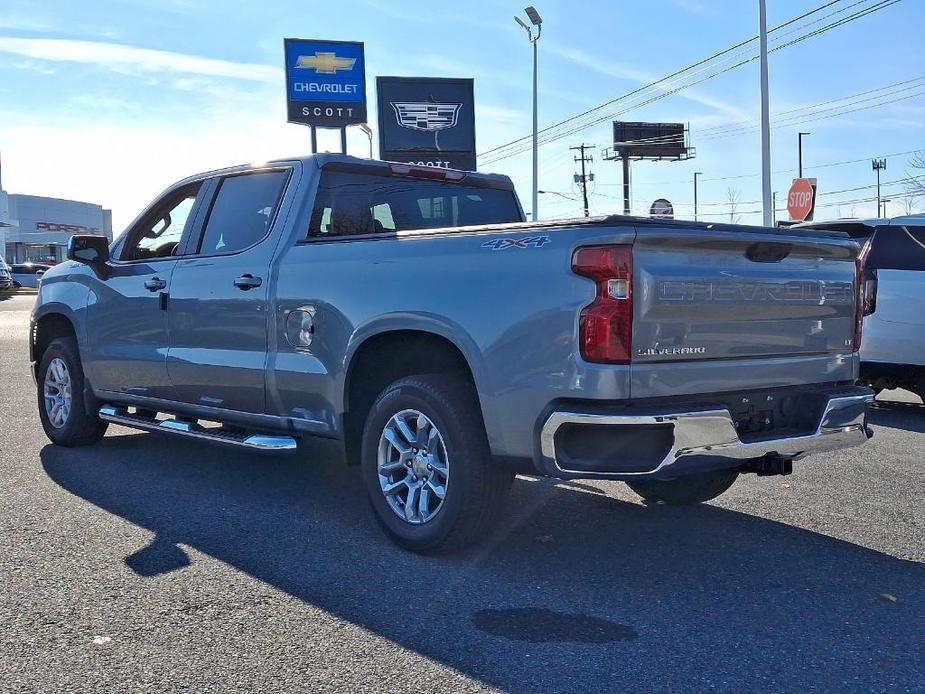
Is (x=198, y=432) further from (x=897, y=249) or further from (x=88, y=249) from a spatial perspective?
(x=897, y=249)

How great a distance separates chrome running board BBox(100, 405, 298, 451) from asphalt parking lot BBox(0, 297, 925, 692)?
36cm

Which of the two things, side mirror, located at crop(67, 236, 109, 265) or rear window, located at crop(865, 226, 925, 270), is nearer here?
side mirror, located at crop(67, 236, 109, 265)

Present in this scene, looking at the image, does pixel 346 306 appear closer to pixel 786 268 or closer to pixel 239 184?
pixel 239 184

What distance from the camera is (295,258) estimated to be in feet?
17.5

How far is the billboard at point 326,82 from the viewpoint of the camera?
32.6m

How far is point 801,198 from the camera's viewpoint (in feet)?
94.6

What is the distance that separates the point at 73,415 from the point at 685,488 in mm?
4550

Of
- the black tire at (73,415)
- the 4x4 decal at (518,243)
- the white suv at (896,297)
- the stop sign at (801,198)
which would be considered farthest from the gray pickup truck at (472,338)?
the stop sign at (801,198)

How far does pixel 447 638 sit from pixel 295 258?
246 cm

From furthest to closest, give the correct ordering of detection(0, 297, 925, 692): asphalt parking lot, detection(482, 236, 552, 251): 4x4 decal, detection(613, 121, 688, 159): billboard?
detection(613, 121, 688, 159): billboard, detection(482, 236, 552, 251): 4x4 decal, detection(0, 297, 925, 692): asphalt parking lot

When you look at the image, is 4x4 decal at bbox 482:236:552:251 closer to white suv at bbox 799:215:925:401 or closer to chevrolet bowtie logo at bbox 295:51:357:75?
white suv at bbox 799:215:925:401

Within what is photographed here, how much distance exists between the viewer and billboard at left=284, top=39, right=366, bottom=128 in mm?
32562

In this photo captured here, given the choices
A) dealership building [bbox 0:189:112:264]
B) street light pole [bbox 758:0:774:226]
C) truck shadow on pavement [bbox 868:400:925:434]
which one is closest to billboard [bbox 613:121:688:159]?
dealership building [bbox 0:189:112:264]

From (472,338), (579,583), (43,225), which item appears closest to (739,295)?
(472,338)
